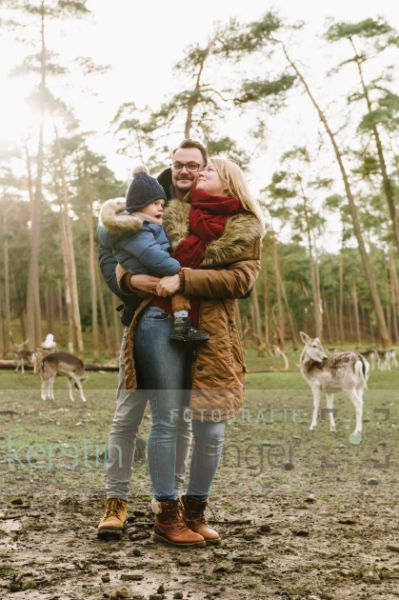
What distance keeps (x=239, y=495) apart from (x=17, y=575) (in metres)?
2.31

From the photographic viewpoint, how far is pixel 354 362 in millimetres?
9648

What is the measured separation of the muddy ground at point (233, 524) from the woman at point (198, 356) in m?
0.29

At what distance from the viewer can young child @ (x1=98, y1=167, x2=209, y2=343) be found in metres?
3.50

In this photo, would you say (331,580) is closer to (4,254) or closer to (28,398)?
(28,398)

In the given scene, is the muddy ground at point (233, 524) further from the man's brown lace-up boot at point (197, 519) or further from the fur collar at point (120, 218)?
the fur collar at point (120, 218)

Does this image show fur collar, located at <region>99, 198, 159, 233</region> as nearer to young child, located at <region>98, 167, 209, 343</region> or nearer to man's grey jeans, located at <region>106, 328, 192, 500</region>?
young child, located at <region>98, 167, 209, 343</region>

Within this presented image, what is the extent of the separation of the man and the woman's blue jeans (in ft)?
0.42

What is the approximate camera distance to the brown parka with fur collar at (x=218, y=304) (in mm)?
3518

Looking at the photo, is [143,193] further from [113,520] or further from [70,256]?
[70,256]

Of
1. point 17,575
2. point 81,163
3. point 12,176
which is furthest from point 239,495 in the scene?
point 12,176

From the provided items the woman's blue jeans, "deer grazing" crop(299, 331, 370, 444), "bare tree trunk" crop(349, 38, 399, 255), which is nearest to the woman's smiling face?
the woman's blue jeans

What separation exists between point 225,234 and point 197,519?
148 centimetres

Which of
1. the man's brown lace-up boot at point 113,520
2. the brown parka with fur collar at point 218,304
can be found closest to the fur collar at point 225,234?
the brown parka with fur collar at point 218,304

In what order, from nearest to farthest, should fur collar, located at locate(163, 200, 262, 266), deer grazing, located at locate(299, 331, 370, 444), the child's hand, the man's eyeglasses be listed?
the child's hand < fur collar, located at locate(163, 200, 262, 266) < the man's eyeglasses < deer grazing, located at locate(299, 331, 370, 444)
